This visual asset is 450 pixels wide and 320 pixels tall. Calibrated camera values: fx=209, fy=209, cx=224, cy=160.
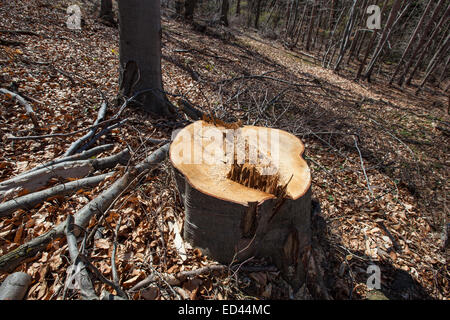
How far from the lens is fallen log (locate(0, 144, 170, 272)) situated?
164 centimetres

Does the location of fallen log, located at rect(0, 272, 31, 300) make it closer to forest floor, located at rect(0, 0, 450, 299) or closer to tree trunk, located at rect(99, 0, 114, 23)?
forest floor, located at rect(0, 0, 450, 299)

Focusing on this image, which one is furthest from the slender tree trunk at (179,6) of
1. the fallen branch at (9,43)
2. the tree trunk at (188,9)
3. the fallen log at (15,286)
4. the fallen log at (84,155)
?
the fallen log at (15,286)

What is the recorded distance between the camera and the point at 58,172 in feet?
7.82

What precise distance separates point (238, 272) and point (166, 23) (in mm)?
12179

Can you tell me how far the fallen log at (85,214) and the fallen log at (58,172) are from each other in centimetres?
46

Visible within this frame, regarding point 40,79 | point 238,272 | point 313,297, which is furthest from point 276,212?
point 40,79

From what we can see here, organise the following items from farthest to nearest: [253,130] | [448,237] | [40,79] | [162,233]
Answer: [40,79]
[448,237]
[253,130]
[162,233]

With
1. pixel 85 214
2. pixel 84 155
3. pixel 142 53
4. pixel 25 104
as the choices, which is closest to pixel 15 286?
pixel 85 214

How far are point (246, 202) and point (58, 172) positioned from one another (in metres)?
2.24

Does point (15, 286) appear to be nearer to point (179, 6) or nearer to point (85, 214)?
point (85, 214)

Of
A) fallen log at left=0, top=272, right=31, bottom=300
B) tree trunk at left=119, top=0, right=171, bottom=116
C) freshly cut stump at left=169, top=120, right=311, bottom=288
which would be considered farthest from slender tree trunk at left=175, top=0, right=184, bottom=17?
fallen log at left=0, top=272, right=31, bottom=300
